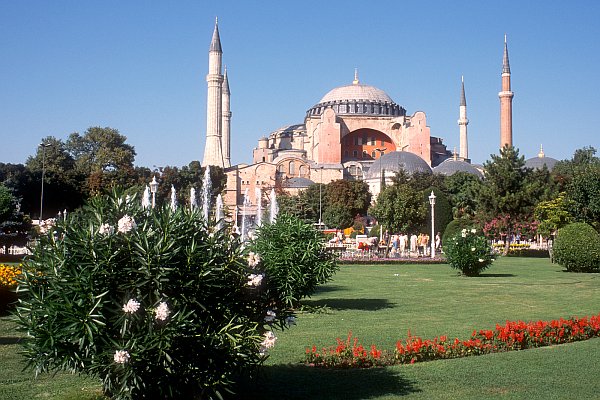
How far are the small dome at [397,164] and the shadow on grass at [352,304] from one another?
50.4 meters

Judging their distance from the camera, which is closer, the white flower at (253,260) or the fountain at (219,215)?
the white flower at (253,260)

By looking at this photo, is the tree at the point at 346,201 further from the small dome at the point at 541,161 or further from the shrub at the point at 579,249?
the shrub at the point at 579,249

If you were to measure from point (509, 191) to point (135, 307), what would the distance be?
26.5 meters

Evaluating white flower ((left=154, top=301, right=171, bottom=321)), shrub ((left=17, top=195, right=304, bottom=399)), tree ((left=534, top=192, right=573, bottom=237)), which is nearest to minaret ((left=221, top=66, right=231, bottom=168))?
tree ((left=534, top=192, right=573, bottom=237))

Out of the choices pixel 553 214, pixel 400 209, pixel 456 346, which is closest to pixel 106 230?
pixel 456 346

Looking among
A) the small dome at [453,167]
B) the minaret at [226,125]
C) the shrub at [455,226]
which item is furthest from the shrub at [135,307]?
the minaret at [226,125]

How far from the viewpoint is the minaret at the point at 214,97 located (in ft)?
188

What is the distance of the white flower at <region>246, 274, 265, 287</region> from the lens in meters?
5.05

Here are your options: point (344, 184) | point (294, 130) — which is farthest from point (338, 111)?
point (344, 184)

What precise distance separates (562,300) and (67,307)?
9763mm

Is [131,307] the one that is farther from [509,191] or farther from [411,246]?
[509,191]

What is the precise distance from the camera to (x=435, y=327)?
892 cm

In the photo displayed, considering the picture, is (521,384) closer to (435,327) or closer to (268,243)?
(435,327)

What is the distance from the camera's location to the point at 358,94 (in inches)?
3150
